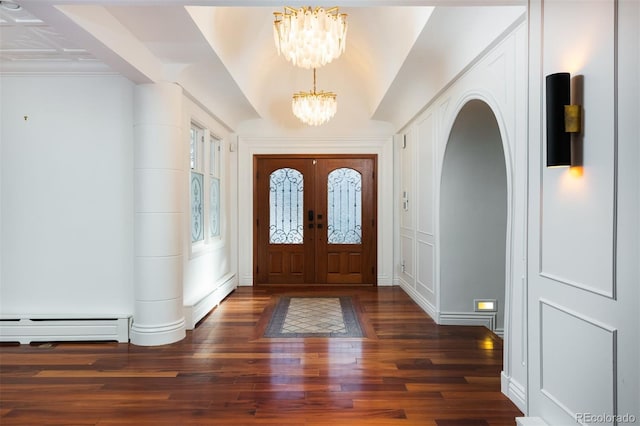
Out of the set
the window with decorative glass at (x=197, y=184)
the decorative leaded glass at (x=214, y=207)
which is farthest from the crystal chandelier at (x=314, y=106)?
the decorative leaded glass at (x=214, y=207)

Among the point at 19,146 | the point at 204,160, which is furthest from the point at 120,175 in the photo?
the point at 204,160

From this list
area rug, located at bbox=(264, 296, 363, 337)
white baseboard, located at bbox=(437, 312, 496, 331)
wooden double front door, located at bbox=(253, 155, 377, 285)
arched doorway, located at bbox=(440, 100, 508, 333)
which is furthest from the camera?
wooden double front door, located at bbox=(253, 155, 377, 285)

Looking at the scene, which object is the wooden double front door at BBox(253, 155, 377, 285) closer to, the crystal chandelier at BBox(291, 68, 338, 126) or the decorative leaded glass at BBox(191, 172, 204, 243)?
the crystal chandelier at BBox(291, 68, 338, 126)

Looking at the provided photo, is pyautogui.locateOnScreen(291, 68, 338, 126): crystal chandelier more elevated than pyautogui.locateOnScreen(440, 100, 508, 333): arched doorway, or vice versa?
pyautogui.locateOnScreen(291, 68, 338, 126): crystal chandelier

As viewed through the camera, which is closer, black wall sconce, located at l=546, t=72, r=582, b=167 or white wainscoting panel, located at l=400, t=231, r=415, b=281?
black wall sconce, located at l=546, t=72, r=582, b=167

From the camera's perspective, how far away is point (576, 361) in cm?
171

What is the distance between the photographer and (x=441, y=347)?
3.61 meters

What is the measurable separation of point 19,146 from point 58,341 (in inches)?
76.0

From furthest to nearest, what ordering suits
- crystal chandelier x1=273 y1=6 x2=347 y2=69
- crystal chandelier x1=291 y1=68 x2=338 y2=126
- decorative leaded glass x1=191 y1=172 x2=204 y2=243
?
1. crystal chandelier x1=291 y1=68 x2=338 y2=126
2. decorative leaded glass x1=191 y1=172 x2=204 y2=243
3. crystal chandelier x1=273 y1=6 x2=347 y2=69

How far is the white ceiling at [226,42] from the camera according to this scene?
2.56 m

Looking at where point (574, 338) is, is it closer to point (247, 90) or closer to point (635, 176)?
point (635, 176)

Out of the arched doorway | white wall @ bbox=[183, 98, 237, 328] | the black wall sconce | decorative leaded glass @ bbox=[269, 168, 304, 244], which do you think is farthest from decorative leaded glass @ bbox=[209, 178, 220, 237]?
the black wall sconce

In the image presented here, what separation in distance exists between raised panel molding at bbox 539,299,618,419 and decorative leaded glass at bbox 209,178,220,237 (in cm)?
447

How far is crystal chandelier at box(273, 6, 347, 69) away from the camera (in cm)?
312
